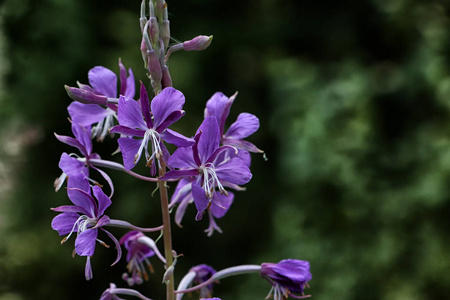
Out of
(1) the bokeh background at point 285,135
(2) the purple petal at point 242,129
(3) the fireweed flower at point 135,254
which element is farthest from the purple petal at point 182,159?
(1) the bokeh background at point 285,135

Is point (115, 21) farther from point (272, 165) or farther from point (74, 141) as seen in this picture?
point (74, 141)

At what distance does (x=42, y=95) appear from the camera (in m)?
5.00

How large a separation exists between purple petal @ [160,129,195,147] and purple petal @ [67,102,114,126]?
1.31 ft

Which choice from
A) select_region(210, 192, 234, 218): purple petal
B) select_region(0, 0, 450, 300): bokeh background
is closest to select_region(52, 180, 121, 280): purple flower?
select_region(210, 192, 234, 218): purple petal

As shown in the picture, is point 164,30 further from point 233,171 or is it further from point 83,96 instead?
point 233,171

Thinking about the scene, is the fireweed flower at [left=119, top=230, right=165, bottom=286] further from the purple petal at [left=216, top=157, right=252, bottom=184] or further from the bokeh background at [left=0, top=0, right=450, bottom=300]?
the bokeh background at [left=0, top=0, right=450, bottom=300]

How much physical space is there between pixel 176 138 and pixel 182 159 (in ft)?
0.23

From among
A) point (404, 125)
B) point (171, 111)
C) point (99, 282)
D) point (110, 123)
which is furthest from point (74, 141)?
point (99, 282)

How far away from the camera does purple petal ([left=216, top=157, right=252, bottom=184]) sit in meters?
1.62

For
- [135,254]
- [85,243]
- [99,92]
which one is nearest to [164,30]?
[99,92]

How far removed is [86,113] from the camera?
188 cm

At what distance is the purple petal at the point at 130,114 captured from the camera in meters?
1.52

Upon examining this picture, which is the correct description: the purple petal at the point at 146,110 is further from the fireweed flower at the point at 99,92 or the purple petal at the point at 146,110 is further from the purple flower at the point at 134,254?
the purple flower at the point at 134,254

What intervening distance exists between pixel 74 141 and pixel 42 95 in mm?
3450
